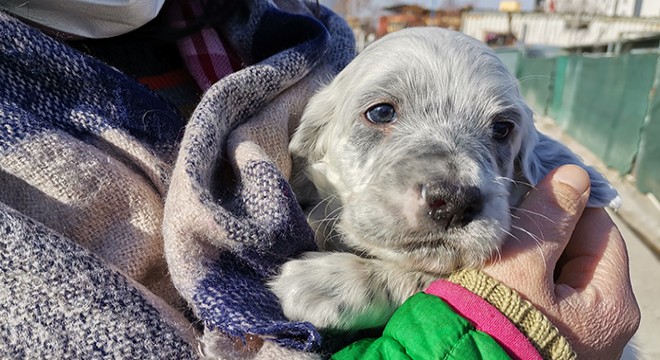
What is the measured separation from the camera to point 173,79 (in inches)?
80.4

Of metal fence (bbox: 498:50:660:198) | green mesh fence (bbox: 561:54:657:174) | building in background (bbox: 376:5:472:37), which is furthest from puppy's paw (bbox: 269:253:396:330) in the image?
building in background (bbox: 376:5:472:37)

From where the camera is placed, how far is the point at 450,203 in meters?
1.58

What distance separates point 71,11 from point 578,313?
5.44ft

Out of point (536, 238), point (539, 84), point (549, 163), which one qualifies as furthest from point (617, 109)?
point (536, 238)

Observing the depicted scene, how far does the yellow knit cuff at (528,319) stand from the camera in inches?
55.8

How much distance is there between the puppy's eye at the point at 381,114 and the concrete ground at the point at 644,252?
156 centimetres

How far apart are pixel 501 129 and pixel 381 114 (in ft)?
1.47

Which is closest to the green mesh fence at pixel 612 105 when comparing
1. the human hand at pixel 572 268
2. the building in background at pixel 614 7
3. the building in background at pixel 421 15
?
the human hand at pixel 572 268

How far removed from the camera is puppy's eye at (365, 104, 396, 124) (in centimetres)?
216

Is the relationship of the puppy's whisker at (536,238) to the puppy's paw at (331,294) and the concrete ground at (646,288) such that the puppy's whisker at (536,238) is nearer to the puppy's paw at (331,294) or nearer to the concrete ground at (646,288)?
the puppy's paw at (331,294)

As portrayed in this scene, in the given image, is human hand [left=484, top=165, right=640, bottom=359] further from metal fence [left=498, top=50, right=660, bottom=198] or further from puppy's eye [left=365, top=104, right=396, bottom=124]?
metal fence [left=498, top=50, right=660, bottom=198]

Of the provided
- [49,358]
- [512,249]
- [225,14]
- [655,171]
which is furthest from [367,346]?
[655,171]

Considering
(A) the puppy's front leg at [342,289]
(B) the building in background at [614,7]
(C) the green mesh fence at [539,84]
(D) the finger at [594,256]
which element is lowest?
(B) the building in background at [614,7]

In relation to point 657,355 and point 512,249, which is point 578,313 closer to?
point 512,249
